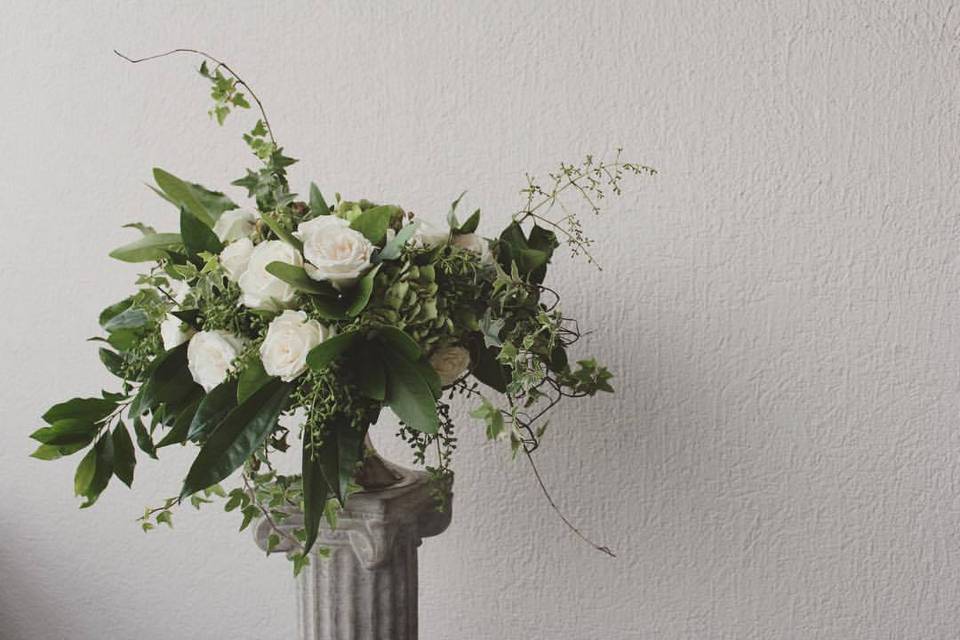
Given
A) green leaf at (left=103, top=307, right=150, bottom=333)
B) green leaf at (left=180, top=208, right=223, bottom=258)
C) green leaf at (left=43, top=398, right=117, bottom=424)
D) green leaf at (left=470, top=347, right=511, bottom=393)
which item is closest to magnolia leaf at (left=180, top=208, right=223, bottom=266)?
green leaf at (left=180, top=208, right=223, bottom=258)

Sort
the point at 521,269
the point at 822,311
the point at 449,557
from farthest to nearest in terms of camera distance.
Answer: the point at 449,557, the point at 822,311, the point at 521,269

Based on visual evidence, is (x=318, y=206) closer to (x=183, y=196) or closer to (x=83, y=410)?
(x=183, y=196)

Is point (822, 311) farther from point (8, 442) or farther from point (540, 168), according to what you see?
point (8, 442)

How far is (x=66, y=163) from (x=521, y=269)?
→ 0.95 metres

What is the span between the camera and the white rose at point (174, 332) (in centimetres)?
100

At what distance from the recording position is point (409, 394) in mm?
948

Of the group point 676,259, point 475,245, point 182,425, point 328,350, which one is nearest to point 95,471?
point 182,425

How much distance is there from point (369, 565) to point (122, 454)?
1.00 ft

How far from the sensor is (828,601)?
1335 millimetres

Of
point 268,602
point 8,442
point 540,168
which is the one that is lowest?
point 268,602

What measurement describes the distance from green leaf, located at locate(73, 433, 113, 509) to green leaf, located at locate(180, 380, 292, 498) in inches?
7.3

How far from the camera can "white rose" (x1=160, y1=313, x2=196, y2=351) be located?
3.28 feet

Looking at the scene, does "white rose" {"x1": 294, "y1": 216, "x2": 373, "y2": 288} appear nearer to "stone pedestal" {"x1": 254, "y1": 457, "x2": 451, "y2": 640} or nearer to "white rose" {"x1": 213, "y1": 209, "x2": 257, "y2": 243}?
"white rose" {"x1": 213, "y1": 209, "x2": 257, "y2": 243}

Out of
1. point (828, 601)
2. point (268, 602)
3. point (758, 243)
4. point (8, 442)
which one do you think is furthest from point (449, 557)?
point (8, 442)
